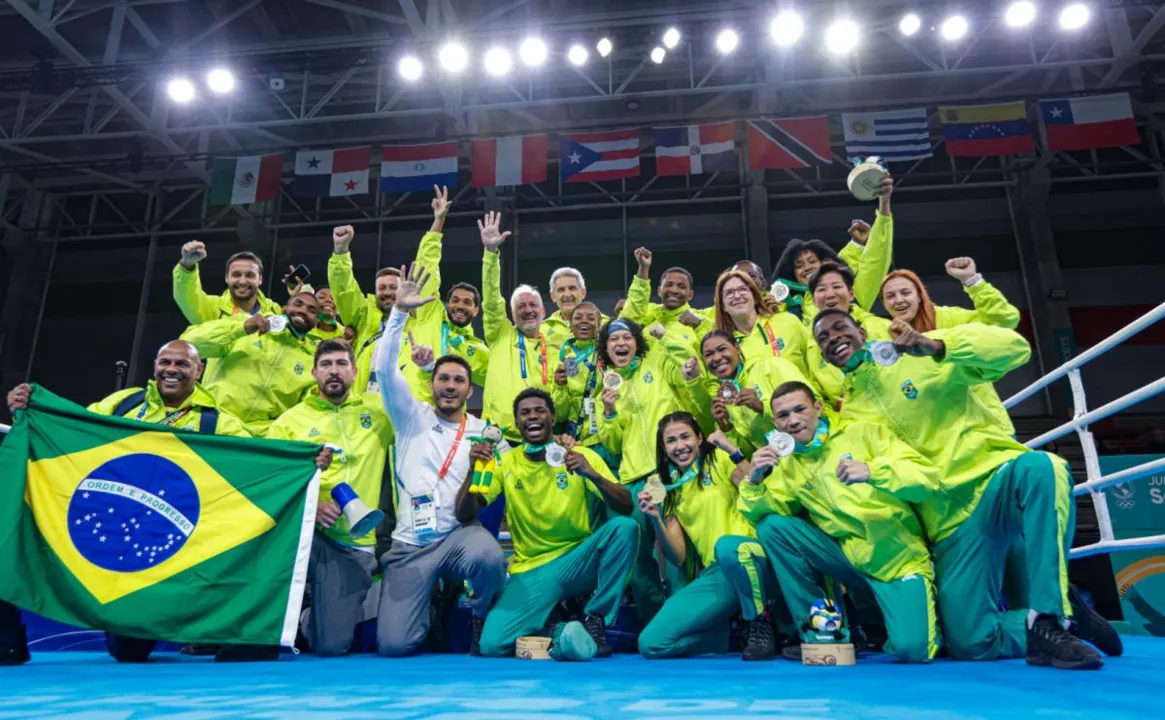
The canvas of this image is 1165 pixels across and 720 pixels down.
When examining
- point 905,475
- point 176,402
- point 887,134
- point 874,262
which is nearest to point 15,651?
point 176,402

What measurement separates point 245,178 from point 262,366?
8.17 meters

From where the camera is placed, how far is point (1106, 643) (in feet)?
10.1

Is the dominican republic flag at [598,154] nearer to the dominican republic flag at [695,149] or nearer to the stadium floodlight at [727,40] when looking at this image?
the dominican republic flag at [695,149]

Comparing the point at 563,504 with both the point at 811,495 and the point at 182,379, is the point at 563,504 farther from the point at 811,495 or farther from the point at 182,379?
the point at 182,379

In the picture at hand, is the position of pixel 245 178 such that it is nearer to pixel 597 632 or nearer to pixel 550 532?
pixel 550 532

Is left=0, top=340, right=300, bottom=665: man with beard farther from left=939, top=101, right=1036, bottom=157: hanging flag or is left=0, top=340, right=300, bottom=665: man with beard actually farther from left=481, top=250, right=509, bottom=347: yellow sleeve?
left=939, top=101, right=1036, bottom=157: hanging flag

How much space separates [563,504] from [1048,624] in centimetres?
239

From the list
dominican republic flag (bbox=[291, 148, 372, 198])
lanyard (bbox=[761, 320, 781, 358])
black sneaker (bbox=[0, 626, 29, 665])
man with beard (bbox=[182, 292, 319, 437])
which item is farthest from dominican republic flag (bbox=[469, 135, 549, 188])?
black sneaker (bbox=[0, 626, 29, 665])

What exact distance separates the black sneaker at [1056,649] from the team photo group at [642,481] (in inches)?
0.5

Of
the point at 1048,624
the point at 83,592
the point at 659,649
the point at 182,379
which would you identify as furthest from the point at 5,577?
the point at 1048,624

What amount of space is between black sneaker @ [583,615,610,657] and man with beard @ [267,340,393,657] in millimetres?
1393

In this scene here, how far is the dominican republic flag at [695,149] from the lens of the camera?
11414 millimetres

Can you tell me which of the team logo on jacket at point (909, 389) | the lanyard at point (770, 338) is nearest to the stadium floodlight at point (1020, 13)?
the lanyard at point (770, 338)

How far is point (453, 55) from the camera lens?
10.6 metres
